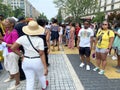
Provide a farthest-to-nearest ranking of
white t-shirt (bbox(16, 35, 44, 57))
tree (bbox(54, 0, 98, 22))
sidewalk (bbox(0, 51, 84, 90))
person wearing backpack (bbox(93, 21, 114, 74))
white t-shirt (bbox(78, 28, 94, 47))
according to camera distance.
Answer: tree (bbox(54, 0, 98, 22))
white t-shirt (bbox(78, 28, 94, 47))
person wearing backpack (bbox(93, 21, 114, 74))
sidewalk (bbox(0, 51, 84, 90))
white t-shirt (bbox(16, 35, 44, 57))

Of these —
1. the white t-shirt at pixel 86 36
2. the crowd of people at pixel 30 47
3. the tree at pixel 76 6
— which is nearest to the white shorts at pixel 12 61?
the crowd of people at pixel 30 47

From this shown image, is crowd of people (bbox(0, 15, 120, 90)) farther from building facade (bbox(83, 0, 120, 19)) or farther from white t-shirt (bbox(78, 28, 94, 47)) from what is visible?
building facade (bbox(83, 0, 120, 19))

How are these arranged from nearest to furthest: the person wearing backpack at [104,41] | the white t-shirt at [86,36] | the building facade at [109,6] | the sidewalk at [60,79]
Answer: the sidewalk at [60,79], the person wearing backpack at [104,41], the white t-shirt at [86,36], the building facade at [109,6]

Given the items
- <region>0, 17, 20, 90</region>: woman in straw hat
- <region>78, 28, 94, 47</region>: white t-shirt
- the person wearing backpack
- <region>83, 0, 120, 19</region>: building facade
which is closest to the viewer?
<region>0, 17, 20, 90</region>: woman in straw hat

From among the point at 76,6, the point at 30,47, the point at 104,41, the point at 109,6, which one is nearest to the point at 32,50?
the point at 30,47

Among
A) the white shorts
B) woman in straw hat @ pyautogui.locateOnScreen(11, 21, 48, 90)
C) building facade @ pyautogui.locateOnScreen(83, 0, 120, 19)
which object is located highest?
woman in straw hat @ pyautogui.locateOnScreen(11, 21, 48, 90)

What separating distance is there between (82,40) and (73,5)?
3662 centimetres

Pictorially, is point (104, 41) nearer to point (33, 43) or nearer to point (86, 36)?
point (86, 36)

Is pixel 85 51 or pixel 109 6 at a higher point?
pixel 85 51

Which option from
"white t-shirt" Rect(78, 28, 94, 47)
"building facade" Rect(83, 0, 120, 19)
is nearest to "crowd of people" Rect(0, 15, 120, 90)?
"white t-shirt" Rect(78, 28, 94, 47)

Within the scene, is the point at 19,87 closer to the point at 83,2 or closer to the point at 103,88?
the point at 103,88

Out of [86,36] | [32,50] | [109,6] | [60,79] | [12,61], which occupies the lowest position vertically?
[109,6]

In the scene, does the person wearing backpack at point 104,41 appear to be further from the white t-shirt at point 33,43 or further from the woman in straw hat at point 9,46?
the white t-shirt at point 33,43

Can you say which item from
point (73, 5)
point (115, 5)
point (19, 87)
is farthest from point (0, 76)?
point (115, 5)
